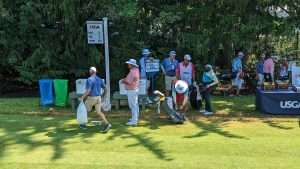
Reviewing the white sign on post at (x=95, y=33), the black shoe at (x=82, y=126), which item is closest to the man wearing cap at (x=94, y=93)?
the black shoe at (x=82, y=126)

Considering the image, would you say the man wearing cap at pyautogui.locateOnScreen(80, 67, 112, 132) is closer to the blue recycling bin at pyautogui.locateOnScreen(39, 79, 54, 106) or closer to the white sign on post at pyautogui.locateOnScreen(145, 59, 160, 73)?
the blue recycling bin at pyautogui.locateOnScreen(39, 79, 54, 106)

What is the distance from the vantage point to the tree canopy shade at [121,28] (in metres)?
20.7

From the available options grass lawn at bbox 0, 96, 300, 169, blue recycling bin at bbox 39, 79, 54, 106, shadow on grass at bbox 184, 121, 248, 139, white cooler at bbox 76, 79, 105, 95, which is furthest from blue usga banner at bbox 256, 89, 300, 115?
blue recycling bin at bbox 39, 79, 54, 106

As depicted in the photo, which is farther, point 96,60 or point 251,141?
point 96,60

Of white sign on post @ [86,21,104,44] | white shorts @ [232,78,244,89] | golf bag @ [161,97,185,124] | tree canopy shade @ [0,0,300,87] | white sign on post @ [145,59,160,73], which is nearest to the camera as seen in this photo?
golf bag @ [161,97,185,124]

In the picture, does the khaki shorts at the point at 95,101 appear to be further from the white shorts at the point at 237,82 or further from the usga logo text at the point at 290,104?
the white shorts at the point at 237,82

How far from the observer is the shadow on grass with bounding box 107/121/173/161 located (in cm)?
1118

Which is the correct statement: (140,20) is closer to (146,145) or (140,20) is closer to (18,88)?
(18,88)

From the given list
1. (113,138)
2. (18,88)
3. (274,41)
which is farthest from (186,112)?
(18,88)

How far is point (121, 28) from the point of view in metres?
22.2

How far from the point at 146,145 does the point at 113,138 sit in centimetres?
110

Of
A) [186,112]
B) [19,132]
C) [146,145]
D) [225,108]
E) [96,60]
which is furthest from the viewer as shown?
[96,60]

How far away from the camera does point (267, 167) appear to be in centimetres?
1002

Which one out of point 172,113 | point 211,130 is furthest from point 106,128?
point 211,130
